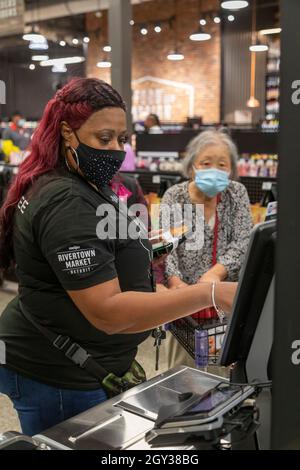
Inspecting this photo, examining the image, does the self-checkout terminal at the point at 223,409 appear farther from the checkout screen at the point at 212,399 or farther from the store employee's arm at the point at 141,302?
the store employee's arm at the point at 141,302

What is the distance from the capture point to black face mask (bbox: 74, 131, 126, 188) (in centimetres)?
151

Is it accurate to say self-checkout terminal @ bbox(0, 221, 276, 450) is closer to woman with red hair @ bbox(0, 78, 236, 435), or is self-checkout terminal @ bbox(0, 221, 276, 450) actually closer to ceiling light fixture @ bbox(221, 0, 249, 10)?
woman with red hair @ bbox(0, 78, 236, 435)

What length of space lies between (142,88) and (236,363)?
16.3 metres

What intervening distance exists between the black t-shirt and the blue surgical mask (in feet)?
3.64

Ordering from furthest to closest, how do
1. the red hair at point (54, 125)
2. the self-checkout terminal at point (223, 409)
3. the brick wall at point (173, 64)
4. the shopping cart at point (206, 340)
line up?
the brick wall at point (173, 64), the shopping cart at point (206, 340), the red hair at point (54, 125), the self-checkout terminal at point (223, 409)

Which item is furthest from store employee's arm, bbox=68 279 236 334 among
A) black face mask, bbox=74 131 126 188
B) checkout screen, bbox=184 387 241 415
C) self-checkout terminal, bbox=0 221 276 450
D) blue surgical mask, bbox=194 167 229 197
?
blue surgical mask, bbox=194 167 229 197

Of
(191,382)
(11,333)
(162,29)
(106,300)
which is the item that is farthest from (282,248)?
(162,29)

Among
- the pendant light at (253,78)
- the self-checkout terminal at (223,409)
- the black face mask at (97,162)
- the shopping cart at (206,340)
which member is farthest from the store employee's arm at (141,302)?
the pendant light at (253,78)

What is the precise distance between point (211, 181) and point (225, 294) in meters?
1.45

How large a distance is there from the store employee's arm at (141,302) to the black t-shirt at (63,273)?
31 millimetres

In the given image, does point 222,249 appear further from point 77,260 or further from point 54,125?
point 77,260

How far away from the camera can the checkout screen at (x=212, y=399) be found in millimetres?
1054

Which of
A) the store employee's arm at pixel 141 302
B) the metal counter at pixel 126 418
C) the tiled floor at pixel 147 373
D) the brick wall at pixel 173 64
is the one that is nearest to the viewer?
the metal counter at pixel 126 418

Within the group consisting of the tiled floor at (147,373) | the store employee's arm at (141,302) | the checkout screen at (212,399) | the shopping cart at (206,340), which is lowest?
the tiled floor at (147,373)
